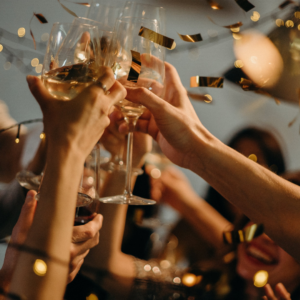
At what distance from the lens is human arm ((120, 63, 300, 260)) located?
68cm

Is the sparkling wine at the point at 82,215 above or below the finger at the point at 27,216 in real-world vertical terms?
above

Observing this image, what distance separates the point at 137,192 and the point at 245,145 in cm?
50

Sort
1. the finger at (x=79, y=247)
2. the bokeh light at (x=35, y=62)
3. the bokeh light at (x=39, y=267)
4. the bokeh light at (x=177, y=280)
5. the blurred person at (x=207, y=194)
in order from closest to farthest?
the bokeh light at (x=39, y=267) → the finger at (x=79, y=247) → the bokeh light at (x=177, y=280) → the bokeh light at (x=35, y=62) → the blurred person at (x=207, y=194)

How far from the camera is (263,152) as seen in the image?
4.02 feet

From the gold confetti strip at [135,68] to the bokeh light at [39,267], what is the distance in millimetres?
356

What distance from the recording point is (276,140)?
3.90 ft

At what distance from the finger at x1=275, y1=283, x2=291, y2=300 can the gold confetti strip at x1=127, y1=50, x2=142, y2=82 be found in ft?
2.40

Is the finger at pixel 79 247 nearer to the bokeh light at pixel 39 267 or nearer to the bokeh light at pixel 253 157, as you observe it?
the bokeh light at pixel 39 267

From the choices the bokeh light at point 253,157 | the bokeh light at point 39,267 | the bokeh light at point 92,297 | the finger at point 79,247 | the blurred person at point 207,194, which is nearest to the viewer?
the bokeh light at point 39,267

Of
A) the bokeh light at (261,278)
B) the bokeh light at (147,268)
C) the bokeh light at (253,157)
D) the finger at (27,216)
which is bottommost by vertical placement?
the bokeh light at (261,278)

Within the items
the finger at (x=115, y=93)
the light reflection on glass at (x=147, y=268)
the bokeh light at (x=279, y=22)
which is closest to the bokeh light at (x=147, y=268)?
the light reflection on glass at (x=147, y=268)

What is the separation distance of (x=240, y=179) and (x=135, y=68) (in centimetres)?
38

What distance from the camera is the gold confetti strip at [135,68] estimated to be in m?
0.54

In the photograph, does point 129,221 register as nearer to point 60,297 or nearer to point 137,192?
point 137,192
